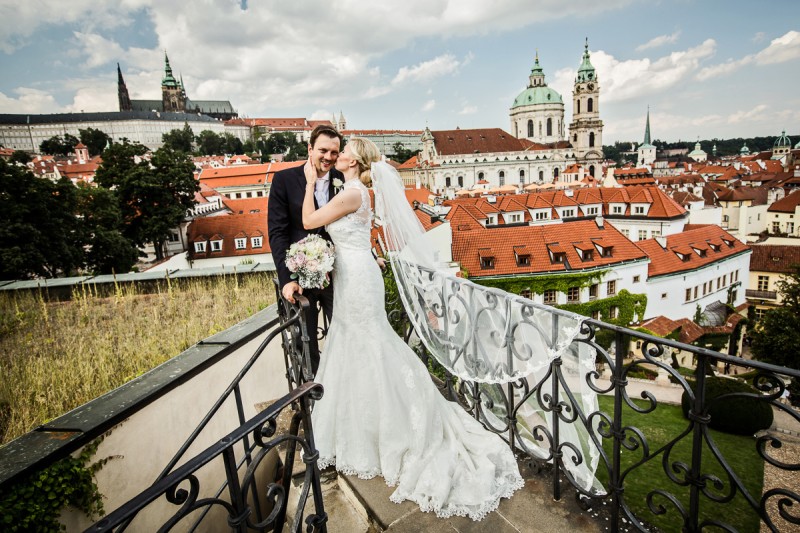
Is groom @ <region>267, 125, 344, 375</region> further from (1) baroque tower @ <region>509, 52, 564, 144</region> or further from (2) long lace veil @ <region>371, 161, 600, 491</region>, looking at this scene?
(1) baroque tower @ <region>509, 52, 564, 144</region>

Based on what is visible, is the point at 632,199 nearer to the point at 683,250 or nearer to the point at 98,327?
the point at 683,250

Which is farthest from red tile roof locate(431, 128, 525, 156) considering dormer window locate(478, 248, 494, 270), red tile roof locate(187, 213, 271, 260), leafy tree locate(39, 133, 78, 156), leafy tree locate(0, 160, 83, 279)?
leafy tree locate(39, 133, 78, 156)

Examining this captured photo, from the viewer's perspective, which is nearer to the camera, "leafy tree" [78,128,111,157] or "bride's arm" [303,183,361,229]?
"bride's arm" [303,183,361,229]

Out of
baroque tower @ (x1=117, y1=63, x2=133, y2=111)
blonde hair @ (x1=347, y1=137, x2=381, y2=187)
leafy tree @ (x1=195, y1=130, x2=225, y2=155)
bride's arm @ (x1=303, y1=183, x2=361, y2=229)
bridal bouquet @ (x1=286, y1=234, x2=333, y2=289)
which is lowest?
bridal bouquet @ (x1=286, y1=234, x2=333, y2=289)

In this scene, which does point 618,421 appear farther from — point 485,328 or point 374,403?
point 374,403

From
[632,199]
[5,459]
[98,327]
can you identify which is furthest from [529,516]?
[632,199]

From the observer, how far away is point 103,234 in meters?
25.1

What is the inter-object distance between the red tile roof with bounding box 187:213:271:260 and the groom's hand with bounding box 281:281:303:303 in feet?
94.1

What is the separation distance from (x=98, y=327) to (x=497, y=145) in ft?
325

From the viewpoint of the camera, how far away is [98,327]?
5730 millimetres

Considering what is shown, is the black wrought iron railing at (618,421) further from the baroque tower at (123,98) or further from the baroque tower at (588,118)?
the baroque tower at (123,98)

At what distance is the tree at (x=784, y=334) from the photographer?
21516mm

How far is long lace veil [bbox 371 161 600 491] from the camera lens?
→ 2418 mm

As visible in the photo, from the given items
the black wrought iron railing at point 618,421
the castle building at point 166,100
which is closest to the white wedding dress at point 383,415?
the black wrought iron railing at point 618,421
